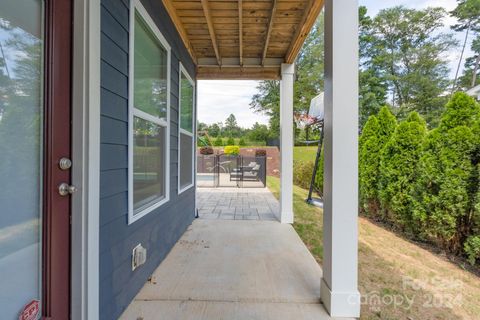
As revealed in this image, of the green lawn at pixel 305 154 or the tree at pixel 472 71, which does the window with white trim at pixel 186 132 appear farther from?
the tree at pixel 472 71

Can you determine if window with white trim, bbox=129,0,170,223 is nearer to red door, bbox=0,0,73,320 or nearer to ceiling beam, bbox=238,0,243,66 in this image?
red door, bbox=0,0,73,320

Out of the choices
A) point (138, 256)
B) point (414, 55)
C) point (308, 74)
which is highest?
point (414, 55)

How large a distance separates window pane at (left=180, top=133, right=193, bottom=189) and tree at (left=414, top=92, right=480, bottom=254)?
10.7 ft

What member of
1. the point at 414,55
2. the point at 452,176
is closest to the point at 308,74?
the point at 414,55

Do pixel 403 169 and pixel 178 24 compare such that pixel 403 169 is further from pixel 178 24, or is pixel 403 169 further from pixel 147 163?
pixel 178 24

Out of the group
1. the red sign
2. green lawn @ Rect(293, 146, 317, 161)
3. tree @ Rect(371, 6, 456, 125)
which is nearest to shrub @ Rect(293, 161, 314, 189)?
green lawn @ Rect(293, 146, 317, 161)

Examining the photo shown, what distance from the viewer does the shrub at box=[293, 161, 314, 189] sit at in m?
8.79

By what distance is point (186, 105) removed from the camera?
3.99 metres

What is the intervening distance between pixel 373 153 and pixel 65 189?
Answer: 15.9ft

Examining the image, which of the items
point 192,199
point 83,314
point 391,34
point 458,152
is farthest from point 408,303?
point 391,34

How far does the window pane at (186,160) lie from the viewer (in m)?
3.72

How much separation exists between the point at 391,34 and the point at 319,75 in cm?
588

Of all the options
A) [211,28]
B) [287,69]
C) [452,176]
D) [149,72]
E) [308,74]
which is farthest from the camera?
[308,74]

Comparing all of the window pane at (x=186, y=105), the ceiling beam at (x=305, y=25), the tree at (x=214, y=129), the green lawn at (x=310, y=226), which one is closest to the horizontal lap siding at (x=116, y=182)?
the window pane at (x=186, y=105)
